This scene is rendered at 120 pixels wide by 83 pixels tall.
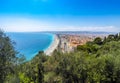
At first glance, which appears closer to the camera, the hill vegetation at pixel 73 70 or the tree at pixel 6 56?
the tree at pixel 6 56

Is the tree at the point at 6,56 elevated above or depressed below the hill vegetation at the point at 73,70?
above

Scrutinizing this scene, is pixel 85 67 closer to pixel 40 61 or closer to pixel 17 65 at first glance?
pixel 40 61

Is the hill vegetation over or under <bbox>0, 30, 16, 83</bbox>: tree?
under

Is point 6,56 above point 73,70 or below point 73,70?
above

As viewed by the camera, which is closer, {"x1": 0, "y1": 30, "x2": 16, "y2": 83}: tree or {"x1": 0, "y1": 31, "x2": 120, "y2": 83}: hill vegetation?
{"x1": 0, "y1": 30, "x2": 16, "y2": 83}: tree

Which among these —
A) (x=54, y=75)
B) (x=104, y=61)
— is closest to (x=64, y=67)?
(x=54, y=75)

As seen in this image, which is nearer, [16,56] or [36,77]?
[16,56]

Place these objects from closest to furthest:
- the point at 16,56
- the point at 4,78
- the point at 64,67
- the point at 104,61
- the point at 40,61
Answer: the point at 4,78 < the point at 16,56 < the point at 104,61 < the point at 64,67 < the point at 40,61

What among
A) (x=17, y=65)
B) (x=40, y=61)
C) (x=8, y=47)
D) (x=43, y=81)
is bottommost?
(x=43, y=81)

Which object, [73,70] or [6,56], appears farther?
[73,70]

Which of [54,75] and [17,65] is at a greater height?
[17,65]

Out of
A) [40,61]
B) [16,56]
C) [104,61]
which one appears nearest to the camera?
[16,56]
